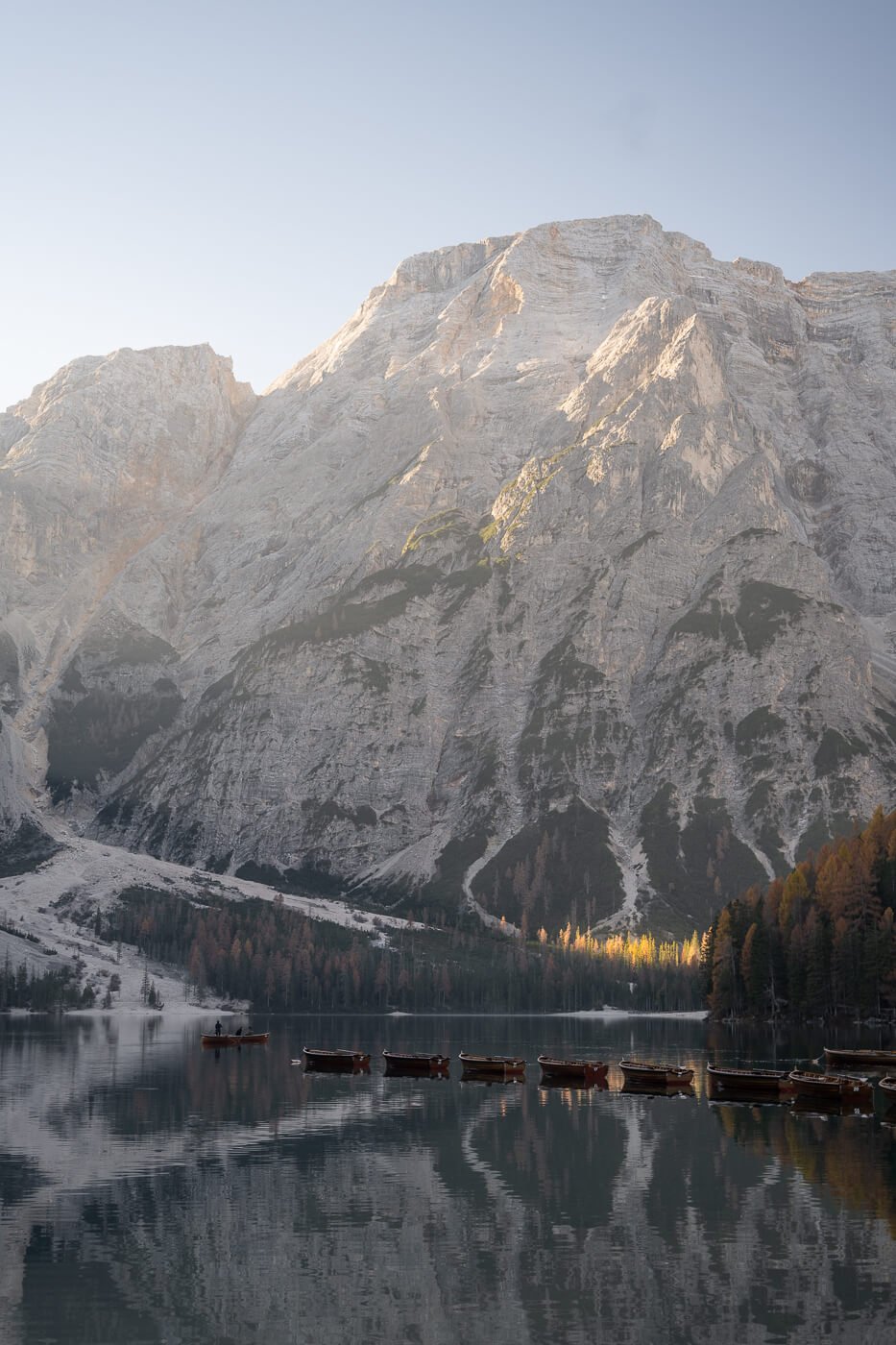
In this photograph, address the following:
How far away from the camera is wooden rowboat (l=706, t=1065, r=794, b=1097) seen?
128 metres

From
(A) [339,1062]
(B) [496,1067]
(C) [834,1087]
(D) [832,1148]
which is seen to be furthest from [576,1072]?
(D) [832,1148]

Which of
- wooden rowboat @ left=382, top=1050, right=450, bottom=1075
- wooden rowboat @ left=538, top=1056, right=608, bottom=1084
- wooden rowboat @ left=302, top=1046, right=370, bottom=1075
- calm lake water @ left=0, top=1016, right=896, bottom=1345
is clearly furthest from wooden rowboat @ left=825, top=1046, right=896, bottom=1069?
wooden rowboat @ left=302, top=1046, right=370, bottom=1075

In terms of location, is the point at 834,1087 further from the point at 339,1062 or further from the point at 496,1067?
the point at 339,1062

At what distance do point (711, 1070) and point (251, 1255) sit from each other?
7240cm

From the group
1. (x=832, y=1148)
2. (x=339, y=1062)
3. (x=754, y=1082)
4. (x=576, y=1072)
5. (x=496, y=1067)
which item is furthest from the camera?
(x=339, y=1062)

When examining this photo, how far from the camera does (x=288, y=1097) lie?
14012cm

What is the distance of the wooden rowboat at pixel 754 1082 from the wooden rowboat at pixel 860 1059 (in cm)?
2156

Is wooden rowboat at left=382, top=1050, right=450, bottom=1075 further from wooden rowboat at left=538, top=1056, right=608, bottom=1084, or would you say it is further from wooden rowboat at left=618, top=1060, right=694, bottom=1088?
wooden rowboat at left=618, top=1060, right=694, bottom=1088

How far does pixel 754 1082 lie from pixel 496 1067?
3799 centimetres

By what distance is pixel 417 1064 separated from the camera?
167 m

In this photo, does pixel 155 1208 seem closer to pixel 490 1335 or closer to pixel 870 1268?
pixel 490 1335

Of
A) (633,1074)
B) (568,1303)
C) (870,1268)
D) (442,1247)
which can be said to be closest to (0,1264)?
(442,1247)

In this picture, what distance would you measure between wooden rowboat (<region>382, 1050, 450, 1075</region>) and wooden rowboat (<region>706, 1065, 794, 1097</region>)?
4251 cm

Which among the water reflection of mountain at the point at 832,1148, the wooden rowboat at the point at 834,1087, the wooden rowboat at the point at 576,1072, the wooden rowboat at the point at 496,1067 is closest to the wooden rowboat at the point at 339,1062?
the wooden rowboat at the point at 496,1067
